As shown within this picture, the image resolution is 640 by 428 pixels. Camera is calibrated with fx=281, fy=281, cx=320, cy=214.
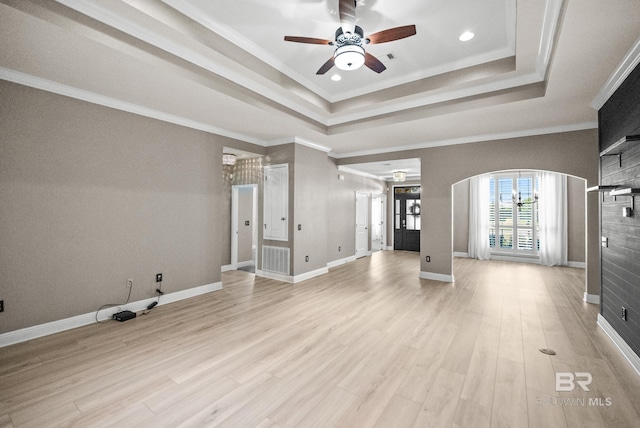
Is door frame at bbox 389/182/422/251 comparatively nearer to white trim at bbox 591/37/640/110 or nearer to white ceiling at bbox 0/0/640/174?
white ceiling at bbox 0/0/640/174

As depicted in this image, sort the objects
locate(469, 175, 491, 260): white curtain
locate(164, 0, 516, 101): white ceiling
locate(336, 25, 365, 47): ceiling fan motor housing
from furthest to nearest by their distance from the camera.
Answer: locate(469, 175, 491, 260): white curtain < locate(164, 0, 516, 101): white ceiling < locate(336, 25, 365, 47): ceiling fan motor housing

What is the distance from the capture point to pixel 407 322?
12.3 ft

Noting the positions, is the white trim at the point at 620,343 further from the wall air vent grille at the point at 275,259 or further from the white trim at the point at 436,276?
the wall air vent grille at the point at 275,259

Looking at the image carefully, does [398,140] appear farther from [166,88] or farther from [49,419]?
[49,419]

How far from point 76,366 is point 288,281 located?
3560 mm

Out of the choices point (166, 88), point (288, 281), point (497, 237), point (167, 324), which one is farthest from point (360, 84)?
point (497, 237)

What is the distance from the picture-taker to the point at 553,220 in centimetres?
773

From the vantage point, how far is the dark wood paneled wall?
2.62 metres

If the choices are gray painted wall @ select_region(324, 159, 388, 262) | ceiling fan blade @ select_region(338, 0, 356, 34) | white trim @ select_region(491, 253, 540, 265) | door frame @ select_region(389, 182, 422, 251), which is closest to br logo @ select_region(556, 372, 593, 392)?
ceiling fan blade @ select_region(338, 0, 356, 34)

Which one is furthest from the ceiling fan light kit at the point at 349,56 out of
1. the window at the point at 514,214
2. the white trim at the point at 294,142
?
the window at the point at 514,214

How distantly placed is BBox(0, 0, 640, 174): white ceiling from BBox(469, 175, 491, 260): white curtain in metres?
4.02

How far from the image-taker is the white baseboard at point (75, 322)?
3.06 metres

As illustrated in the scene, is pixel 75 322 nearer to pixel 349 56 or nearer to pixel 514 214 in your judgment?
pixel 349 56

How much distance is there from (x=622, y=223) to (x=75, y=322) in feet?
20.8
